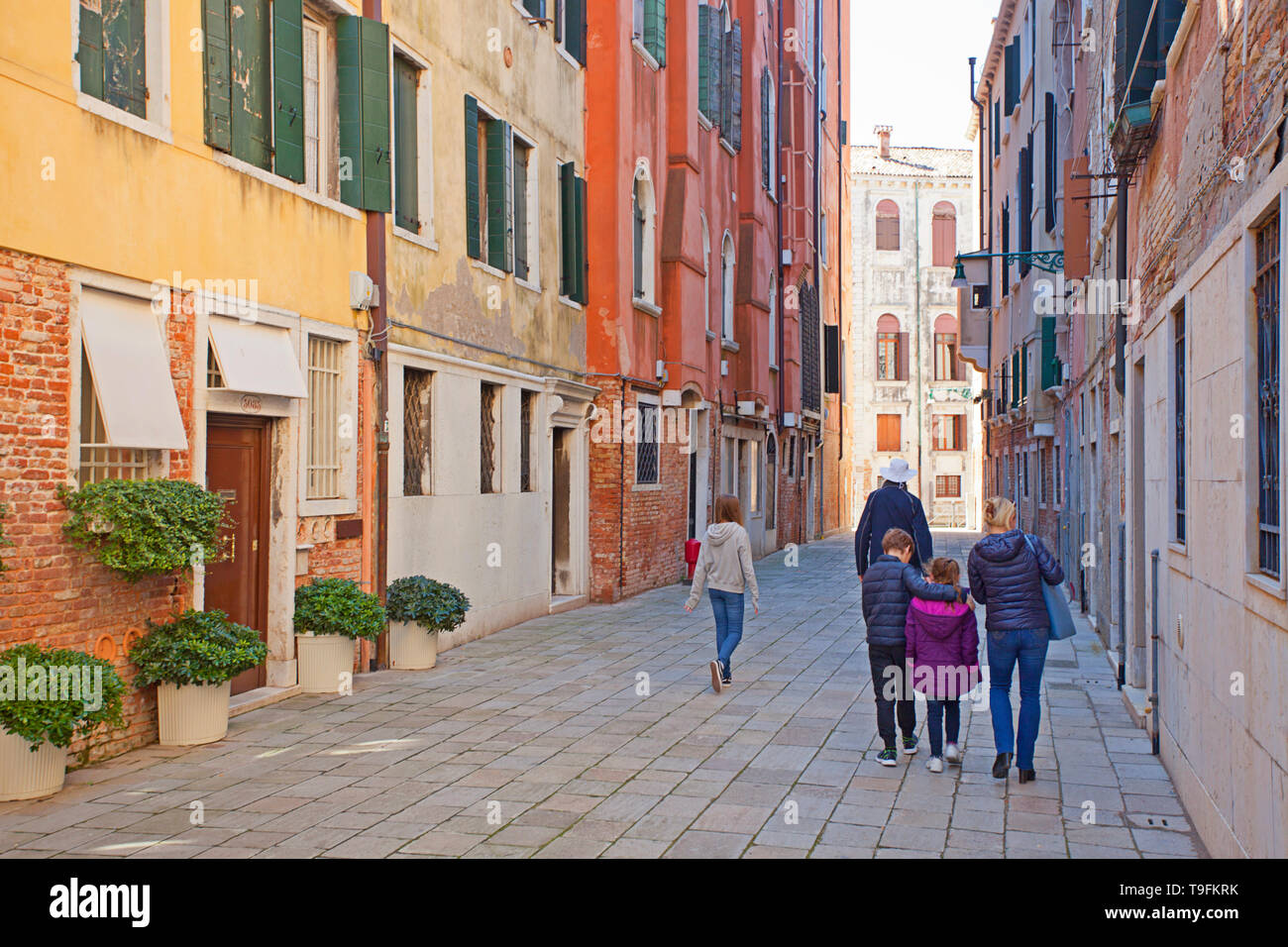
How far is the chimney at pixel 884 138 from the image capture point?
5019cm

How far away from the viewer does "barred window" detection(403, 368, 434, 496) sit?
12453mm

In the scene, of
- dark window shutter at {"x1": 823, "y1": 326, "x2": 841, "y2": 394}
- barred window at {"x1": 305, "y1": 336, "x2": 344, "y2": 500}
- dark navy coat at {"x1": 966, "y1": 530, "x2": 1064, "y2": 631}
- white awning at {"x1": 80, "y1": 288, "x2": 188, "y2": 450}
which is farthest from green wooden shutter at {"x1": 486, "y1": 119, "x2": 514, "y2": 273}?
dark window shutter at {"x1": 823, "y1": 326, "x2": 841, "y2": 394}

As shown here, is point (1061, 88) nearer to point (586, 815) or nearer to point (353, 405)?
point (353, 405)

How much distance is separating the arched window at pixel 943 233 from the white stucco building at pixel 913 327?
4cm

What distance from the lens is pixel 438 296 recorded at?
12.8m

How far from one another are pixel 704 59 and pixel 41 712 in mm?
18459

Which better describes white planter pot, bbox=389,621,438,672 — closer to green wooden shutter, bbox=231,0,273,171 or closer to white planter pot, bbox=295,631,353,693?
white planter pot, bbox=295,631,353,693

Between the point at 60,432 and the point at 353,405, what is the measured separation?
12.7 feet

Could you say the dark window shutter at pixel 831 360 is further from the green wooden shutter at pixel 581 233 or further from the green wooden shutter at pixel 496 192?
the green wooden shutter at pixel 496 192

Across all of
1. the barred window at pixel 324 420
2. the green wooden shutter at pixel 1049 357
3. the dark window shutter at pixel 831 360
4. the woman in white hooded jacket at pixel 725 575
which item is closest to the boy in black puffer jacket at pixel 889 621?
the woman in white hooded jacket at pixel 725 575

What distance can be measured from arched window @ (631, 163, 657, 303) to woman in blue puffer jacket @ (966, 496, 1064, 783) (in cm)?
1261

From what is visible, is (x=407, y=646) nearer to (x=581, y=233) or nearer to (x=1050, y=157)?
(x=581, y=233)

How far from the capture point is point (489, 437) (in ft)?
48.3
